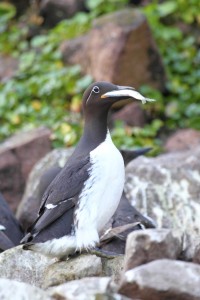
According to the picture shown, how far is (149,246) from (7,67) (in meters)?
9.69

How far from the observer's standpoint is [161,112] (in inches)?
532

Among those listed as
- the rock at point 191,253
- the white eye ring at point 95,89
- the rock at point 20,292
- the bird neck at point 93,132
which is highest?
the rock at point 20,292

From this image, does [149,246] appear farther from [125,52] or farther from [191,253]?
[125,52]

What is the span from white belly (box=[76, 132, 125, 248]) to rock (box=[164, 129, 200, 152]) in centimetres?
535

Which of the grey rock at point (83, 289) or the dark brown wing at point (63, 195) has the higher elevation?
the grey rock at point (83, 289)

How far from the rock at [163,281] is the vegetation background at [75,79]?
7082 millimetres

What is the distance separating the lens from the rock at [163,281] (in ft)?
16.8

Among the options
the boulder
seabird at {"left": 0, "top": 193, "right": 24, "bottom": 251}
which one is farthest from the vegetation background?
the boulder

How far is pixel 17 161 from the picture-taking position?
455 inches

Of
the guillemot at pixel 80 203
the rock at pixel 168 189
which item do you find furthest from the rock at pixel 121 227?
the rock at pixel 168 189

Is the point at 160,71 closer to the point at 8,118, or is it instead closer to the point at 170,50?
the point at 170,50

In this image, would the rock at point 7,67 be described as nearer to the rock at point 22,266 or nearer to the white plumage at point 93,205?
the rock at point 22,266

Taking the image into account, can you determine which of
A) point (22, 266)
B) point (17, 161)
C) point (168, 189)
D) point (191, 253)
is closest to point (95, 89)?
point (22, 266)

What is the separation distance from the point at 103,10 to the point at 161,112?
2476 millimetres
